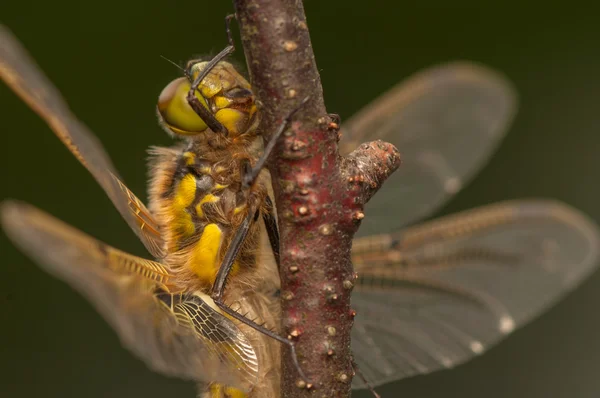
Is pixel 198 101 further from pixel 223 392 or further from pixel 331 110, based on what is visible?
pixel 331 110

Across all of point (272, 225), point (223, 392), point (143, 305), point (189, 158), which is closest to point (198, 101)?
point (189, 158)

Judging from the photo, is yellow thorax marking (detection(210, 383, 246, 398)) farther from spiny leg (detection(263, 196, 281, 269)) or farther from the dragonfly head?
the dragonfly head

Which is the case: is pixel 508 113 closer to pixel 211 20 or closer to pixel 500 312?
pixel 500 312

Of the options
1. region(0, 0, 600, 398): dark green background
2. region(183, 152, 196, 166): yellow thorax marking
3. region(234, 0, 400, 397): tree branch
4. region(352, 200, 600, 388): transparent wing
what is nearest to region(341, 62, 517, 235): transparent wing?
region(352, 200, 600, 388): transparent wing

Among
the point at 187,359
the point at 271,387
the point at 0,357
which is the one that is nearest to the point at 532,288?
the point at 271,387

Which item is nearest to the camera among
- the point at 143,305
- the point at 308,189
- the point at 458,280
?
the point at 308,189

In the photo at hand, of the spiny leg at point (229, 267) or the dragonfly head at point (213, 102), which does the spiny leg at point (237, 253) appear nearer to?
the spiny leg at point (229, 267)

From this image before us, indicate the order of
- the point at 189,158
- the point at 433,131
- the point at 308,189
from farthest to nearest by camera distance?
the point at 433,131, the point at 189,158, the point at 308,189
